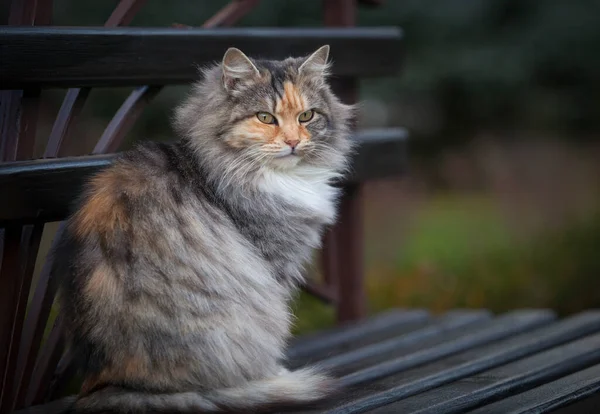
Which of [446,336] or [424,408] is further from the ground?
[446,336]

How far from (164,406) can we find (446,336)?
4.84 feet

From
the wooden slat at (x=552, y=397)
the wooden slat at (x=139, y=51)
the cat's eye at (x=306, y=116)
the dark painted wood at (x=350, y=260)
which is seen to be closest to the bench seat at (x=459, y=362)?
the wooden slat at (x=552, y=397)

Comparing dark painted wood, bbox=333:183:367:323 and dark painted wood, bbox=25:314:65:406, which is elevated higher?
dark painted wood, bbox=333:183:367:323

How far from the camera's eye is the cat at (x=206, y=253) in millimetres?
2428

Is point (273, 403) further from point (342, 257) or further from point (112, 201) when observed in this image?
point (342, 257)

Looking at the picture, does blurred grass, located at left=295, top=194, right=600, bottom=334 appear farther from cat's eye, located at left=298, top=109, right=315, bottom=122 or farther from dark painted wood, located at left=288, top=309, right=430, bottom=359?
cat's eye, located at left=298, top=109, right=315, bottom=122

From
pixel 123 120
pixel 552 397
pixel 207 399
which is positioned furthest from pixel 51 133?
pixel 552 397

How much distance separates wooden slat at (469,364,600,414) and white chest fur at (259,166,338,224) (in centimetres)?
80

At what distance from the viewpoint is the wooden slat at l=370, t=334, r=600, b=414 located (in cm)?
253

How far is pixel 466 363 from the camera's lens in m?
3.03

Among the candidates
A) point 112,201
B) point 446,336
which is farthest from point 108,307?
point 446,336

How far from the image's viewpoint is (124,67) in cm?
293

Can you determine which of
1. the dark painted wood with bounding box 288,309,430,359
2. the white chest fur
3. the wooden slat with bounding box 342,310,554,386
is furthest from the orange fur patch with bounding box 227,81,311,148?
the dark painted wood with bounding box 288,309,430,359

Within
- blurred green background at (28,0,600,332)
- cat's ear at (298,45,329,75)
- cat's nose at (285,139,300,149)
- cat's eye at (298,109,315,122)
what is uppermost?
blurred green background at (28,0,600,332)
